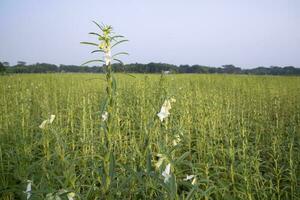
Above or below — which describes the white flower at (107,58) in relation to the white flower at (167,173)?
above

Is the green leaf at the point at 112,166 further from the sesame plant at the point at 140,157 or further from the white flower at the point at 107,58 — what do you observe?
the white flower at the point at 107,58

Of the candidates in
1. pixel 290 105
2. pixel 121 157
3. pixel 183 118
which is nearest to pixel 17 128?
pixel 121 157

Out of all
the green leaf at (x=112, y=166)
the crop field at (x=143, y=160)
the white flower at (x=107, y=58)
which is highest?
the white flower at (x=107, y=58)

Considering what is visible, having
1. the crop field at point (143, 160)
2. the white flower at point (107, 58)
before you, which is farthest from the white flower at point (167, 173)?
the white flower at point (107, 58)

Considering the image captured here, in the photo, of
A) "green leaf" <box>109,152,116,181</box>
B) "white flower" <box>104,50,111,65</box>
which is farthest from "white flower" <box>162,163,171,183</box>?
"white flower" <box>104,50,111,65</box>

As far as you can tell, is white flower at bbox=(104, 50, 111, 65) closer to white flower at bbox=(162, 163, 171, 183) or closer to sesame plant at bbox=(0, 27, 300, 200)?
sesame plant at bbox=(0, 27, 300, 200)

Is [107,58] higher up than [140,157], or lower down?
higher up

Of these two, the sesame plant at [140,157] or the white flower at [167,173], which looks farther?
the sesame plant at [140,157]

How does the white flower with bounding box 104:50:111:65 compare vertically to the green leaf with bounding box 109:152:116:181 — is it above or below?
above

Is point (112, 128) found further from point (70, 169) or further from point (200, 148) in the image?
point (200, 148)

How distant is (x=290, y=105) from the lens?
7016 mm

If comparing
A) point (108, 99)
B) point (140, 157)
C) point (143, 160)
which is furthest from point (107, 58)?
point (140, 157)

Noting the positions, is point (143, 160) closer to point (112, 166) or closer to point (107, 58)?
point (112, 166)

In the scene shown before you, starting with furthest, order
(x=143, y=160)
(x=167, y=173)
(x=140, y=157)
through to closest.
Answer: (x=140, y=157) → (x=143, y=160) → (x=167, y=173)
